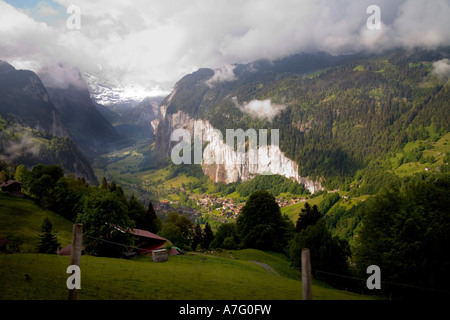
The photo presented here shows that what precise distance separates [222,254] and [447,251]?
3136 centimetres

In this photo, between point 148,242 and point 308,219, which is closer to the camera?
point 148,242

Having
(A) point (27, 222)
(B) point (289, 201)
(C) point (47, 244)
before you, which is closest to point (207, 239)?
(A) point (27, 222)

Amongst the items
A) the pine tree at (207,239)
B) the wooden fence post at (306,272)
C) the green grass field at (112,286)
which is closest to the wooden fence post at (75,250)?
the green grass field at (112,286)

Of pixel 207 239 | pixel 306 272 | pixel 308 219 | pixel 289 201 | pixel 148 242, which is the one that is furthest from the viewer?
pixel 289 201

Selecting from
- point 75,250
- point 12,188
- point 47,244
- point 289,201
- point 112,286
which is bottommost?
point 289,201

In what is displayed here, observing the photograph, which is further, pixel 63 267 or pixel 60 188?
pixel 60 188

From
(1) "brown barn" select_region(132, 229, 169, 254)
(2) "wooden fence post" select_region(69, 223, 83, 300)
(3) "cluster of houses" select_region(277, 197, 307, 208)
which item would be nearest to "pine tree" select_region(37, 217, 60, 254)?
(1) "brown barn" select_region(132, 229, 169, 254)

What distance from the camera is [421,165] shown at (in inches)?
5979

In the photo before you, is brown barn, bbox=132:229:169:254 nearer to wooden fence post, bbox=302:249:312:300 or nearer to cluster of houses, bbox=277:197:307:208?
wooden fence post, bbox=302:249:312:300

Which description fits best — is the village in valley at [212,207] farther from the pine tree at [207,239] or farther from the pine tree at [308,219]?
the pine tree at [308,219]

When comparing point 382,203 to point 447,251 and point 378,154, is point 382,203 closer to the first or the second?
point 447,251

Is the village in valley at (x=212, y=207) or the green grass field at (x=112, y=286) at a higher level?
the green grass field at (x=112, y=286)

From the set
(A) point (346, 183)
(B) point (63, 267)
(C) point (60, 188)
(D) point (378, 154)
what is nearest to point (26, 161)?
(C) point (60, 188)

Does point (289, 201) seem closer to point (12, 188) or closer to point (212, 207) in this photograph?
point (212, 207)
